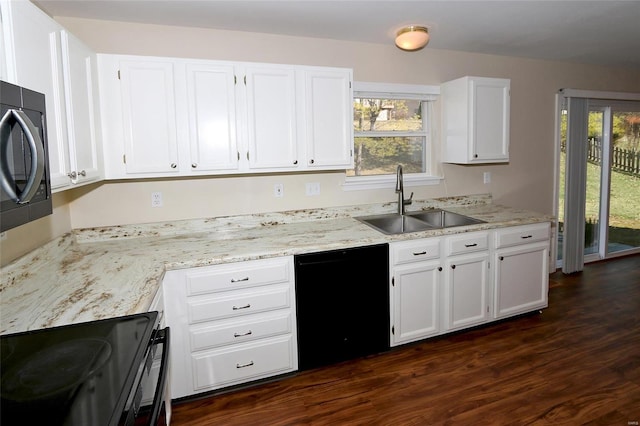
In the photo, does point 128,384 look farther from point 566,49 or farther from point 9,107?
point 566,49

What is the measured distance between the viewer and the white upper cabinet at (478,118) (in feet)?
10.5

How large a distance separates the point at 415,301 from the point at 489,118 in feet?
5.61

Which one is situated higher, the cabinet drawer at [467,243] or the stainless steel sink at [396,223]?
the stainless steel sink at [396,223]

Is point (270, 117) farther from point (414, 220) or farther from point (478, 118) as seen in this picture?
point (478, 118)

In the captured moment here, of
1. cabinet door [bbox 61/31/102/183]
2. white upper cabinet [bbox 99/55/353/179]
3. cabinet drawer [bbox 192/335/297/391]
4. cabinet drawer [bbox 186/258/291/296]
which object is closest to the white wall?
white upper cabinet [bbox 99/55/353/179]

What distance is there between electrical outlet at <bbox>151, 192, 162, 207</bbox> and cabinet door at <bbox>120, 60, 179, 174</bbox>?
0.38 m

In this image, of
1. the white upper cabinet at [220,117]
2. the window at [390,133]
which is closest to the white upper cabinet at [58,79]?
the white upper cabinet at [220,117]

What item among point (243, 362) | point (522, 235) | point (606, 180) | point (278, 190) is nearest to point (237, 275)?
point (243, 362)

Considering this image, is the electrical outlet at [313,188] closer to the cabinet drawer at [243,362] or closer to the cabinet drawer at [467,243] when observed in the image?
the cabinet drawer at [467,243]

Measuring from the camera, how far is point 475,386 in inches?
93.2

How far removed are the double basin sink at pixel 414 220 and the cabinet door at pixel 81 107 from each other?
1928 mm

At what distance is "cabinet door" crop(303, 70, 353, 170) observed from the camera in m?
2.70

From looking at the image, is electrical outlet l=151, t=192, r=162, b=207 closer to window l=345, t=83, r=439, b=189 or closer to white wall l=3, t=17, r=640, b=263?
white wall l=3, t=17, r=640, b=263

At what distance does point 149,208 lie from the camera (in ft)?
9.04
